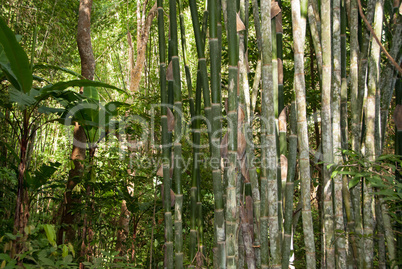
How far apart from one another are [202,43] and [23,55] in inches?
41.2

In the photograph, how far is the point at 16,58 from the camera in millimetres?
1779

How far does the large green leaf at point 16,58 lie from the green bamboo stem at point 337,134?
150 centimetres

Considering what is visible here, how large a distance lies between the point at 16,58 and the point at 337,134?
5.25 ft

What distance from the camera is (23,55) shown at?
1.79m

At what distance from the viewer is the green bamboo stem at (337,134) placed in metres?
1.22

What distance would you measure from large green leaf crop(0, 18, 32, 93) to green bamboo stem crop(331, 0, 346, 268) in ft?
4.91

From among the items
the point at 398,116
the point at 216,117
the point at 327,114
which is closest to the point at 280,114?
the point at 327,114

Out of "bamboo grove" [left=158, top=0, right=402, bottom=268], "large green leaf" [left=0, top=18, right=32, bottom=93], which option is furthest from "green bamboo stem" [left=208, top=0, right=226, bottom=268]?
"large green leaf" [left=0, top=18, right=32, bottom=93]

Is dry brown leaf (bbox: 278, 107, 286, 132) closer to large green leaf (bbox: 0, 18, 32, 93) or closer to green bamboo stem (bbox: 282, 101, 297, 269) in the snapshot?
green bamboo stem (bbox: 282, 101, 297, 269)

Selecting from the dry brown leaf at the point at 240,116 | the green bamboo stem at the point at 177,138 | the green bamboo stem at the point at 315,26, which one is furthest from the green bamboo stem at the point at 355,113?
the green bamboo stem at the point at 177,138

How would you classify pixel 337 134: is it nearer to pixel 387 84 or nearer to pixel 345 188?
pixel 345 188

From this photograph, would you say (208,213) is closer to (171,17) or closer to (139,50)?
(171,17)

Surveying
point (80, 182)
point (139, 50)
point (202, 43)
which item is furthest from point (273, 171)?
point (139, 50)

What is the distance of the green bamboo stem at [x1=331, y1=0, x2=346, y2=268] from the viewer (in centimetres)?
122
